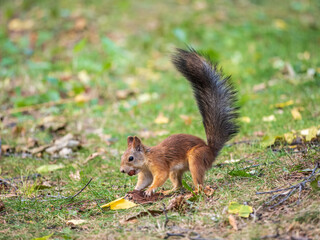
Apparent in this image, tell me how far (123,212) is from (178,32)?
4.95 m

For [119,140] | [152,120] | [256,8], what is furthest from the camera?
[256,8]

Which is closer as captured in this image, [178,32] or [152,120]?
[152,120]

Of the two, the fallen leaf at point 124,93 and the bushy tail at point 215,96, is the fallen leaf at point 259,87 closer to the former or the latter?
the fallen leaf at point 124,93

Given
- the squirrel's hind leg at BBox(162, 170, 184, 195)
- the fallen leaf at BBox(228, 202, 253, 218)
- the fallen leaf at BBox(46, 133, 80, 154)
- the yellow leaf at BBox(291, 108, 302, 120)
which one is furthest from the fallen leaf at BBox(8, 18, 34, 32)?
the fallen leaf at BBox(228, 202, 253, 218)

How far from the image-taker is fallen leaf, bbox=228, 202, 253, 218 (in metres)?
2.22

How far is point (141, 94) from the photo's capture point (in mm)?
5656

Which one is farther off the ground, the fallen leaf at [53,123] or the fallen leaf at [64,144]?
the fallen leaf at [53,123]

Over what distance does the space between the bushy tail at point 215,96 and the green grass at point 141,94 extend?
0.89 feet

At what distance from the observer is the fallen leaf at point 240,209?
222 cm

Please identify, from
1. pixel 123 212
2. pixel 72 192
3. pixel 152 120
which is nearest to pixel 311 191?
pixel 123 212

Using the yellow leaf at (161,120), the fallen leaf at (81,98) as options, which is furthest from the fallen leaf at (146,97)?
the yellow leaf at (161,120)

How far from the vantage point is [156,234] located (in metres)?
2.15

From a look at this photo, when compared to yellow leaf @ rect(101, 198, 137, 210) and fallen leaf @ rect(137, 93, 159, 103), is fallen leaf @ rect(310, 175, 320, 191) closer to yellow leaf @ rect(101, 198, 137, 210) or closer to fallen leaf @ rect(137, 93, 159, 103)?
yellow leaf @ rect(101, 198, 137, 210)

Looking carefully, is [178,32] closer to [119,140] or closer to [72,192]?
[119,140]
